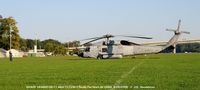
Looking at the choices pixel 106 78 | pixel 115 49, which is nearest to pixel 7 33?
pixel 115 49

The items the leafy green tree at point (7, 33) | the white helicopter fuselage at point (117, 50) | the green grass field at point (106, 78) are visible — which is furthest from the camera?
the leafy green tree at point (7, 33)

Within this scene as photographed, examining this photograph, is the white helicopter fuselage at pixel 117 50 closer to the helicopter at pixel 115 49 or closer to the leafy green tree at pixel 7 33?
the helicopter at pixel 115 49

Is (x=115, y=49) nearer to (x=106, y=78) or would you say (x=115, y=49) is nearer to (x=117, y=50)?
(x=117, y=50)

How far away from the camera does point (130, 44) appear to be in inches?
1907

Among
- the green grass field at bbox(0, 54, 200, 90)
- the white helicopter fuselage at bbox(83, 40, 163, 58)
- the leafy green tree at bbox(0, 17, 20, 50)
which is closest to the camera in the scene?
the green grass field at bbox(0, 54, 200, 90)

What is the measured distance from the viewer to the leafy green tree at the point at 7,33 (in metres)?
97.3

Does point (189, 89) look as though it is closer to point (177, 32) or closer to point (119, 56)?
point (119, 56)

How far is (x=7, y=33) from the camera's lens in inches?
Answer: 3912

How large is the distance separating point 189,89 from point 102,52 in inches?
1536

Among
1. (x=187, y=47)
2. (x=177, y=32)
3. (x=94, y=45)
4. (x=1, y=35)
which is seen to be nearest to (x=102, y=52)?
(x=94, y=45)

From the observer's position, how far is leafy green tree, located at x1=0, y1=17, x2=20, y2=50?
319 feet

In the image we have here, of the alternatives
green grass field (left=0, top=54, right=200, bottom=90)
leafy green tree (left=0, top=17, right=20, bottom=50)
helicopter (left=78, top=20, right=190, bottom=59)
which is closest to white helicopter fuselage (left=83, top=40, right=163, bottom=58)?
helicopter (left=78, top=20, right=190, bottom=59)

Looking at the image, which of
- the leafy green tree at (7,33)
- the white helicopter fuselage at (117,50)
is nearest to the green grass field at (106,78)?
the white helicopter fuselage at (117,50)

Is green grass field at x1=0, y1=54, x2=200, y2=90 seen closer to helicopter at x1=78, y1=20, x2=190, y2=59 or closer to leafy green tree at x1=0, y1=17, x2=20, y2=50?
helicopter at x1=78, y1=20, x2=190, y2=59
